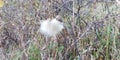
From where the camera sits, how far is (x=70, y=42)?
6.98 ft

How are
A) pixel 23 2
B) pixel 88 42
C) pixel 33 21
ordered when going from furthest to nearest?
pixel 23 2, pixel 33 21, pixel 88 42

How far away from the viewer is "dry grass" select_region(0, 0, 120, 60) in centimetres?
207

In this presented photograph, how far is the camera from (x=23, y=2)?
2.64 meters

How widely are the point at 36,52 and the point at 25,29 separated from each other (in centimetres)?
22

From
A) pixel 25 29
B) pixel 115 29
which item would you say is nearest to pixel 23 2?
pixel 25 29

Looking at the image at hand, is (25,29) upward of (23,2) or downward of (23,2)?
downward

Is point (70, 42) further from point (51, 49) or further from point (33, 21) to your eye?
point (33, 21)

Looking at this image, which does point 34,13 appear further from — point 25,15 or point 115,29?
point 115,29

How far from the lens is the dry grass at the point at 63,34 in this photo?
2.07 m

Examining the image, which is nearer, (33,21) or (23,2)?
(33,21)

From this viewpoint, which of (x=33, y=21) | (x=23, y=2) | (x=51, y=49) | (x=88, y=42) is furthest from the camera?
(x=23, y=2)

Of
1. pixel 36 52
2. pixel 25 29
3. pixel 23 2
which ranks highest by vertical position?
pixel 23 2

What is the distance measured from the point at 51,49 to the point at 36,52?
122 mm

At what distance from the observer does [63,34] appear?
2.20 meters
